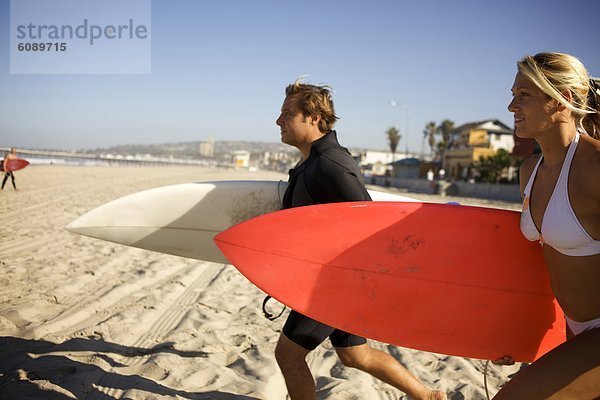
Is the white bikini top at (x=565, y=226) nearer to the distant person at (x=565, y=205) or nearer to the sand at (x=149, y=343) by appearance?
the distant person at (x=565, y=205)

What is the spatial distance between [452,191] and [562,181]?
27.1m

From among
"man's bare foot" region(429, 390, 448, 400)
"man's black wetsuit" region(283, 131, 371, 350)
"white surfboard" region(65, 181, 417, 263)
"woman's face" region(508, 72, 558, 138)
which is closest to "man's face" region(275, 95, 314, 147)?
"man's black wetsuit" region(283, 131, 371, 350)

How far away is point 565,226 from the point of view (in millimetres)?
1463

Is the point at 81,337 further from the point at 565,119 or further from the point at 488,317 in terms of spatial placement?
the point at 565,119

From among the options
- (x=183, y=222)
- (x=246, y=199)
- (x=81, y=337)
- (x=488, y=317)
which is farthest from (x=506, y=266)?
(x=81, y=337)

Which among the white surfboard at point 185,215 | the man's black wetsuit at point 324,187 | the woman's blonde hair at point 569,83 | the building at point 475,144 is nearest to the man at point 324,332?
the man's black wetsuit at point 324,187

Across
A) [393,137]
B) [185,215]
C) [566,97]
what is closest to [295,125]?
[566,97]

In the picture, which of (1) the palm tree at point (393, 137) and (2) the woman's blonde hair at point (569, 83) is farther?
(1) the palm tree at point (393, 137)

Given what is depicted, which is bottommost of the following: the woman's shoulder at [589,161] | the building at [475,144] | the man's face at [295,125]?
the woman's shoulder at [589,161]

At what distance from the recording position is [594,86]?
167 cm

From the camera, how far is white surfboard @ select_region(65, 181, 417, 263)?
10.8 feet

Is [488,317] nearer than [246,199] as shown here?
Yes

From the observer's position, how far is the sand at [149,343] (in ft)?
8.54

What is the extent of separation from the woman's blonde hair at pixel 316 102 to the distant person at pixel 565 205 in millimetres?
918
